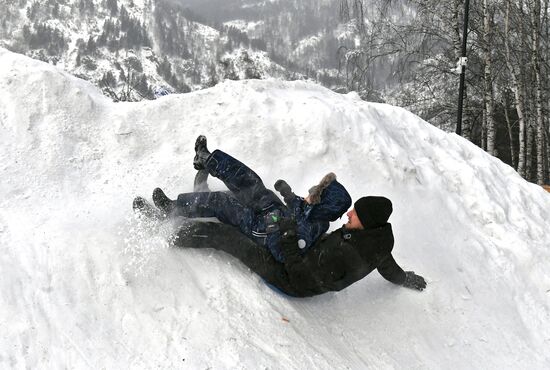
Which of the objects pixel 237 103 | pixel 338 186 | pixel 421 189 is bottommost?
pixel 421 189

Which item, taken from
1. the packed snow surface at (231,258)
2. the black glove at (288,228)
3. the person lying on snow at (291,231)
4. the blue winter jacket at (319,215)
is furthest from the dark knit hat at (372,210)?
the packed snow surface at (231,258)

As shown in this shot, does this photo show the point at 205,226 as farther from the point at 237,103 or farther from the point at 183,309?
the point at 237,103

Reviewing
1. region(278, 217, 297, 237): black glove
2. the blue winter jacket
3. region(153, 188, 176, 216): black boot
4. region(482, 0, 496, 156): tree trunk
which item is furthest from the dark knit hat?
region(482, 0, 496, 156): tree trunk

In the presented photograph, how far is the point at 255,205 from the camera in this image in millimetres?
3715

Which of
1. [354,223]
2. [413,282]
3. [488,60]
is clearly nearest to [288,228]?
[354,223]

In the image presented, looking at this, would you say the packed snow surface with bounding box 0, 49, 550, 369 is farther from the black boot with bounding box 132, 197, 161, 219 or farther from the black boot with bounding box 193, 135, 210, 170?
the black boot with bounding box 193, 135, 210, 170

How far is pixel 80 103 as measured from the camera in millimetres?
4645

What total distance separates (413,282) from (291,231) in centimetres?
140

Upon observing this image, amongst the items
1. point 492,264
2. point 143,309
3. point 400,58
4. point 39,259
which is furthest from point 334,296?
point 400,58

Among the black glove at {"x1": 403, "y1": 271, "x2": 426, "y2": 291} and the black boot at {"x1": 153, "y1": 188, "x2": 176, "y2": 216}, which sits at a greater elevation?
the black boot at {"x1": 153, "y1": 188, "x2": 176, "y2": 216}

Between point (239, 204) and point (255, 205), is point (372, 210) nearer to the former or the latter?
point (255, 205)

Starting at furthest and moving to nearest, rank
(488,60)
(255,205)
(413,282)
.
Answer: (488,60), (413,282), (255,205)

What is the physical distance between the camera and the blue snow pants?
11.6 feet

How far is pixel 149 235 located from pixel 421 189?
301 cm
